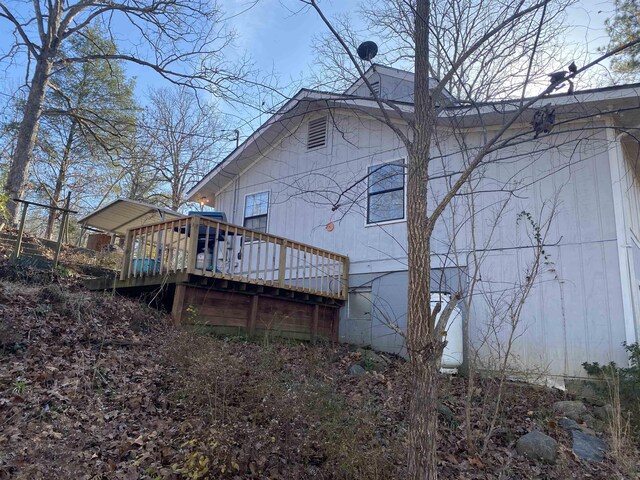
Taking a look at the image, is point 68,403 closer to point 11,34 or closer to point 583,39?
point 583,39

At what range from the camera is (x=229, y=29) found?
8945 mm

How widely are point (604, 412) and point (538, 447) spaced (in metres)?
1.79

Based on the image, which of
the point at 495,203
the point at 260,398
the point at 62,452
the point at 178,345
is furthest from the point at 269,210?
the point at 62,452

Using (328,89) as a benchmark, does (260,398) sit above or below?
below

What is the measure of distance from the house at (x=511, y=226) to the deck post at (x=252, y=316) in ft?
6.62

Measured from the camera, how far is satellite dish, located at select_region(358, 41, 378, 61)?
522 cm

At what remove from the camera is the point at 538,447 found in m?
4.91

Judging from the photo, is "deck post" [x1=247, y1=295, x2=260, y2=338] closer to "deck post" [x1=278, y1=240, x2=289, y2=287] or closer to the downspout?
"deck post" [x1=278, y1=240, x2=289, y2=287]

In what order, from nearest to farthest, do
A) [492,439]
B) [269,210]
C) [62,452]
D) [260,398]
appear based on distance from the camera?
[62,452] < [260,398] < [492,439] < [269,210]

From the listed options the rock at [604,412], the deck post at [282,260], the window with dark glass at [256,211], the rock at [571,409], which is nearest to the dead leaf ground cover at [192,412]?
the rock at [571,409]

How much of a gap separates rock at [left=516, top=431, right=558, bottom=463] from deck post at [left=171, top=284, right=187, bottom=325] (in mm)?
4877

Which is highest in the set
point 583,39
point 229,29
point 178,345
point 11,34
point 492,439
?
point 11,34

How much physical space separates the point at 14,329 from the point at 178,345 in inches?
76.7

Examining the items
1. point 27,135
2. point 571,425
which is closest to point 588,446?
point 571,425
